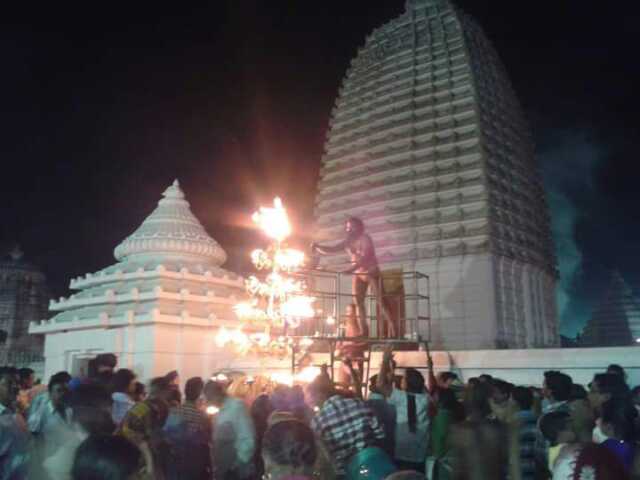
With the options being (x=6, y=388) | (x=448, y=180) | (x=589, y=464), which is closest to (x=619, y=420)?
(x=589, y=464)

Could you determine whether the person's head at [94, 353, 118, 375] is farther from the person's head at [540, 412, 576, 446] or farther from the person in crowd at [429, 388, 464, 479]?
the person's head at [540, 412, 576, 446]

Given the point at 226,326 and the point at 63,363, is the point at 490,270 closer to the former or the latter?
the point at 226,326

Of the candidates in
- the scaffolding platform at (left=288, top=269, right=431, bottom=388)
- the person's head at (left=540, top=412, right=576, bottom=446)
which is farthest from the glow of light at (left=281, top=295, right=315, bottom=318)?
the person's head at (left=540, top=412, right=576, bottom=446)

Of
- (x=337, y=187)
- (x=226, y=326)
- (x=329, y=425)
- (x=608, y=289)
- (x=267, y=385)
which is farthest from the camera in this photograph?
(x=608, y=289)

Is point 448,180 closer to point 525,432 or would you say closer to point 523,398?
point 523,398

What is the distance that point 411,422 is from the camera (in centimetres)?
698

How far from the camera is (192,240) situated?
18781 mm

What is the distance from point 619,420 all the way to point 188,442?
3908 mm

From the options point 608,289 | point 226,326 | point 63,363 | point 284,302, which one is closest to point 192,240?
point 226,326

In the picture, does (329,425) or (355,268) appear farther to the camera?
(355,268)

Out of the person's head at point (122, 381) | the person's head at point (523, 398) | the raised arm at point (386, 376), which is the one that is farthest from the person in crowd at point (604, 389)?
the person's head at point (122, 381)

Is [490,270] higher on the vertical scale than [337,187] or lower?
lower

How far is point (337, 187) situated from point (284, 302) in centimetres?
1053

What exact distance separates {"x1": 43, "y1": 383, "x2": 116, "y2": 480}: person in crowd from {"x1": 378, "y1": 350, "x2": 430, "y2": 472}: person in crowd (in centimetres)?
352
